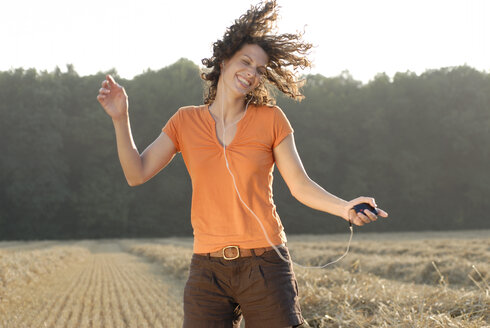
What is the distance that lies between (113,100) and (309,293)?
4.10m

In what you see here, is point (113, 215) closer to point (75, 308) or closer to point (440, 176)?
point (440, 176)

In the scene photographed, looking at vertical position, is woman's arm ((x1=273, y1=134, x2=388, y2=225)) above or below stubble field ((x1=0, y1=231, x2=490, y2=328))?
above

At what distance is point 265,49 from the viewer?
2686 mm

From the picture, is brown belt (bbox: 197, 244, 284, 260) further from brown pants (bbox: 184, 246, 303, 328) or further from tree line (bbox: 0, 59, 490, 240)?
tree line (bbox: 0, 59, 490, 240)

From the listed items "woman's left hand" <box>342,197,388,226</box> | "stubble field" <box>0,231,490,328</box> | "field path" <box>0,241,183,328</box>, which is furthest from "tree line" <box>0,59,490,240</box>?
"woman's left hand" <box>342,197,388,226</box>

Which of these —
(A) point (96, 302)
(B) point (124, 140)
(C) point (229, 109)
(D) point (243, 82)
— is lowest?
(A) point (96, 302)

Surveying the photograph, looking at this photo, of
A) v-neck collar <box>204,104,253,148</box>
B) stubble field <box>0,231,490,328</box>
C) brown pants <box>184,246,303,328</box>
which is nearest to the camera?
brown pants <box>184,246,303,328</box>

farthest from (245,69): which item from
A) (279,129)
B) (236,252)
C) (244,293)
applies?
(244,293)

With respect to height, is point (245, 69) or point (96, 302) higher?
point (245, 69)

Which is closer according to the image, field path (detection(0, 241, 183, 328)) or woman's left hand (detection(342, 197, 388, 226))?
woman's left hand (detection(342, 197, 388, 226))

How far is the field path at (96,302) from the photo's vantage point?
677 centimetres

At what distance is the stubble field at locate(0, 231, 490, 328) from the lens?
4918mm

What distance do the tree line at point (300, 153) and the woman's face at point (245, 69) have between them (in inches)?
1580

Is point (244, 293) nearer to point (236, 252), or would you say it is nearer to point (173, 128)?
point (236, 252)
